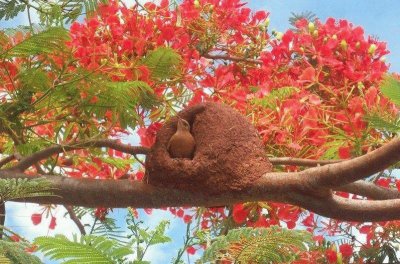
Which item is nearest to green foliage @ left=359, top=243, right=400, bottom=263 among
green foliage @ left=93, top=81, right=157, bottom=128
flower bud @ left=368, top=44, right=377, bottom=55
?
flower bud @ left=368, top=44, right=377, bottom=55

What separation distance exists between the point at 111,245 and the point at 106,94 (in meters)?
0.98

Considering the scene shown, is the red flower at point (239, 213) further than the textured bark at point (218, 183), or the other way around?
the red flower at point (239, 213)

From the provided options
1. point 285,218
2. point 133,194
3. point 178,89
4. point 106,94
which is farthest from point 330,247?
point 106,94

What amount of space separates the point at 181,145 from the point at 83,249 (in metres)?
1.18

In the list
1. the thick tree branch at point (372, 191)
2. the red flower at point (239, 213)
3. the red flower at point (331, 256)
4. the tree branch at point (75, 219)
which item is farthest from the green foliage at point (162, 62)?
the red flower at point (331, 256)

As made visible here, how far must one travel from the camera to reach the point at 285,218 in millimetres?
3201

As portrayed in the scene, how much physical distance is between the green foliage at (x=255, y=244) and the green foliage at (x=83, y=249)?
31 cm

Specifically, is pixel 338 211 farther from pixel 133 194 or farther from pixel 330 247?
pixel 330 247

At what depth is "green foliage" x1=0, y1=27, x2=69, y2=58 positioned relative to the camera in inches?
87.4

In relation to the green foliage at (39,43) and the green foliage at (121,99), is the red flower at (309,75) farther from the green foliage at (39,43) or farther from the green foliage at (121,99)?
the green foliage at (39,43)

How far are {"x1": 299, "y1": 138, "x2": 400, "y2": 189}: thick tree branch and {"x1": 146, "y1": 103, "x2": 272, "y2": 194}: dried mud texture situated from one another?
0.25 metres

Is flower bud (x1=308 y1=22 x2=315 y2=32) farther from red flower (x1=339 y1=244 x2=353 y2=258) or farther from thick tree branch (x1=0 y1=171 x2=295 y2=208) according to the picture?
thick tree branch (x1=0 y1=171 x2=295 y2=208)

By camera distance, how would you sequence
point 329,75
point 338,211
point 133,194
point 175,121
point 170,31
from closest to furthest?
point 338,211, point 133,194, point 175,121, point 170,31, point 329,75

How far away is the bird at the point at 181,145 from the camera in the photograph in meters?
2.76
